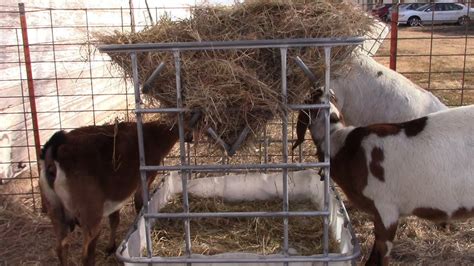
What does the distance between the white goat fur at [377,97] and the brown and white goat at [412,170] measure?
3.65ft

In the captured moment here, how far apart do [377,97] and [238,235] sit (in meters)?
2.08

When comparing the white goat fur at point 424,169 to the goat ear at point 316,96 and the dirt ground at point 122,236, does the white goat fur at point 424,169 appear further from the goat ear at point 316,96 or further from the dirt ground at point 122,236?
the dirt ground at point 122,236

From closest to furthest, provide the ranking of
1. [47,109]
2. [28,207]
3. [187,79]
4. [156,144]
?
[187,79] < [156,144] < [28,207] < [47,109]

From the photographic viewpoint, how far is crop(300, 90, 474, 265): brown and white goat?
380 cm

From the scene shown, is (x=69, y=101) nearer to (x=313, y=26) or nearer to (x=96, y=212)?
(x=96, y=212)

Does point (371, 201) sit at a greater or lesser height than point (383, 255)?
greater

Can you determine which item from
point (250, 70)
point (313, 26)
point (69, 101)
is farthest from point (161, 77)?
point (69, 101)

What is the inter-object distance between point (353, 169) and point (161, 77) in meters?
1.76

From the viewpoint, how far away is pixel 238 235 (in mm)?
4434

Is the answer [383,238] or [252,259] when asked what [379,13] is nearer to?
[383,238]

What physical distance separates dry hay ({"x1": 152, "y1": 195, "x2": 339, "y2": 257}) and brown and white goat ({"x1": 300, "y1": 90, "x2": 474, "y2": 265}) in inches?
19.9

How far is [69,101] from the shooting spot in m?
7.13

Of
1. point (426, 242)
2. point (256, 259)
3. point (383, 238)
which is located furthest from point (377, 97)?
point (256, 259)

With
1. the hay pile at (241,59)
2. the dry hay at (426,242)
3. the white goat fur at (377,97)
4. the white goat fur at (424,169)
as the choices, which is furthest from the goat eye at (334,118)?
the dry hay at (426,242)
